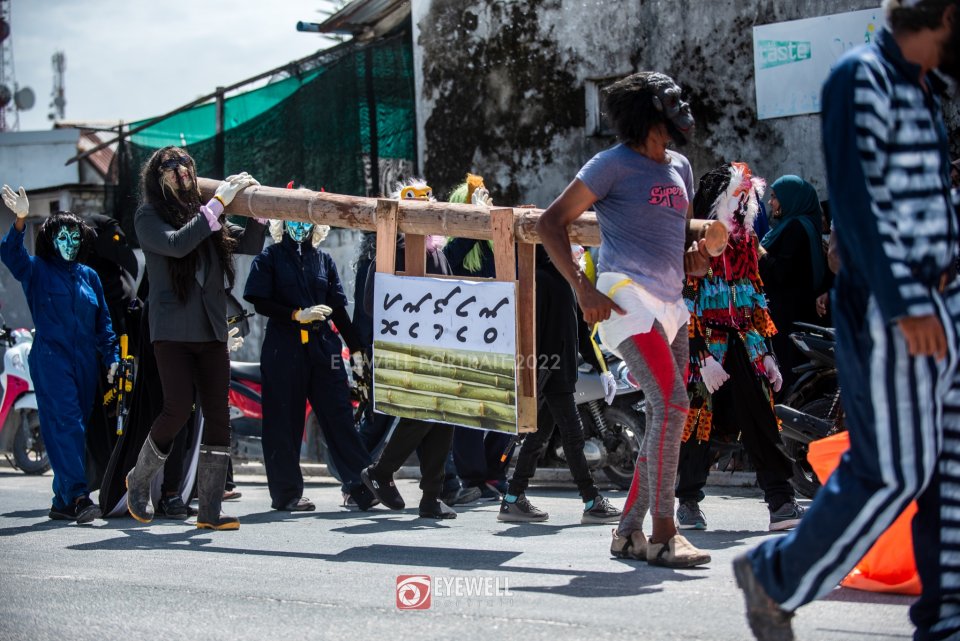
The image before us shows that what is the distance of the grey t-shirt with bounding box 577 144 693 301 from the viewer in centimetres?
550

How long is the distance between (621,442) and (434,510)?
2.13 meters

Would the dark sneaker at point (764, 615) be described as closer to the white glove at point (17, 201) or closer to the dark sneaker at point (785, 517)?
the dark sneaker at point (785, 517)

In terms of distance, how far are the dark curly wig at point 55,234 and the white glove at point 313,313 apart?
4.97 ft

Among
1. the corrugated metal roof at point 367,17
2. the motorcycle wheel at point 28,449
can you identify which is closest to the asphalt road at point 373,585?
the motorcycle wheel at point 28,449

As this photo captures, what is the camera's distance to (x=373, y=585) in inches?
213

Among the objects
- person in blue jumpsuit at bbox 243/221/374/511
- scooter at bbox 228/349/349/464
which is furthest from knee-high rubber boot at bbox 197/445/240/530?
scooter at bbox 228/349/349/464

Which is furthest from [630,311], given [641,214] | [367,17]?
[367,17]

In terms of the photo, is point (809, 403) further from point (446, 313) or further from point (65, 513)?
point (65, 513)

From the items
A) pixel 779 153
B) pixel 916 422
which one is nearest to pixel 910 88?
pixel 916 422

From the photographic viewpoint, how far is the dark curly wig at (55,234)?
8.70 metres

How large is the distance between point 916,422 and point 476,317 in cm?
349

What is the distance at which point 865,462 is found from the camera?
352cm

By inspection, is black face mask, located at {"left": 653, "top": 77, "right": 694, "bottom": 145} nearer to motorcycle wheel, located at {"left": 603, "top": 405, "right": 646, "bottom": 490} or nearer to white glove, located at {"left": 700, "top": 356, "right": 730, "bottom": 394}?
white glove, located at {"left": 700, "top": 356, "right": 730, "bottom": 394}

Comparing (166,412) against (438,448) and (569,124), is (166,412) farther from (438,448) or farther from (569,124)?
(569,124)
